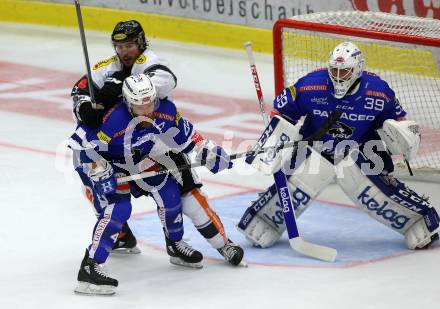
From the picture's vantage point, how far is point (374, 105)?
20.0 feet

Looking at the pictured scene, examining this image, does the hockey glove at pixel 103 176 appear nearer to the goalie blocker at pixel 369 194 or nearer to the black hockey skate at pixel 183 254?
the black hockey skate at pixel 183 254

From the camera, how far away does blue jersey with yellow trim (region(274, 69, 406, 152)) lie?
20.0 ft

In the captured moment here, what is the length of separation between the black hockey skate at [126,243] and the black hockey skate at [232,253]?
51 cm

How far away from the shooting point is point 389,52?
26.8ft

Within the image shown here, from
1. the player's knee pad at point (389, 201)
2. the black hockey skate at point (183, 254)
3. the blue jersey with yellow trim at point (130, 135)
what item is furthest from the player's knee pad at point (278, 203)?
the blue jersey with yellow trim at point (130, 135)

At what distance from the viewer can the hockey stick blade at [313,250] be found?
19.8 ft

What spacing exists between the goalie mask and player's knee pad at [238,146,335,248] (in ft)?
3.14

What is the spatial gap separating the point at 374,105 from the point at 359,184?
0.41 m

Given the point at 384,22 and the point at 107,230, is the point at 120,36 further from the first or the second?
the point at 384,22

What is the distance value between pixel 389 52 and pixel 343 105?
86.0 inches

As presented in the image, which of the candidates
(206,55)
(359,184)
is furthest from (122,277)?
(206,55)

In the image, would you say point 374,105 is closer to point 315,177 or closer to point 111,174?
point 315,177

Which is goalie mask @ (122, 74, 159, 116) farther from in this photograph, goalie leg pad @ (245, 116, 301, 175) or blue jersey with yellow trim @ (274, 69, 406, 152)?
blue jersey with yellow trim @ (274, 69, 406, 152)

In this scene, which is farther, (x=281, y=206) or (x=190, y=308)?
(x=281, y=206)
